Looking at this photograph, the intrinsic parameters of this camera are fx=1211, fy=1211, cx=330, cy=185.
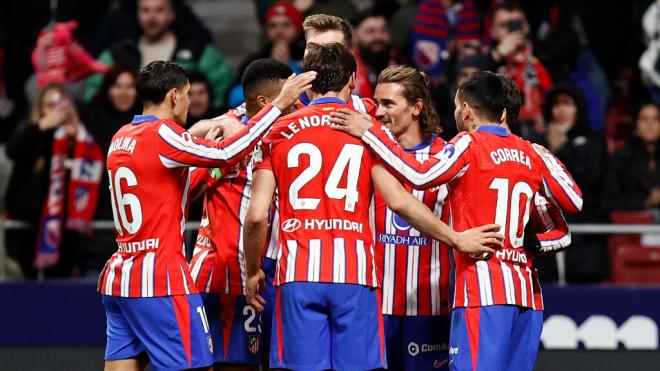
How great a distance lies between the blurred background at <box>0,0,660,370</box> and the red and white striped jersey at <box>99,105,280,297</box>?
3185mm

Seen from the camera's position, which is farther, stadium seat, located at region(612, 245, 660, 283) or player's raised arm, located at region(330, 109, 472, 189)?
stadium seat, located at region(612, 245, 660, 283)

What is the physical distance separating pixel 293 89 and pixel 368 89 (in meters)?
3.67

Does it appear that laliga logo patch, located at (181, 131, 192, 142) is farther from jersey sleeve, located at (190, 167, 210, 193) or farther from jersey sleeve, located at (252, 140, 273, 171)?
jersey sleeve, located at (190, 167, 210, 193)

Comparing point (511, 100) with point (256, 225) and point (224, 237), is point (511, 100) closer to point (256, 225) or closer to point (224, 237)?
→ point (256, 225)

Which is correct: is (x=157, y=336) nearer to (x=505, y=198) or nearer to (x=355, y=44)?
(x=505, y=198)

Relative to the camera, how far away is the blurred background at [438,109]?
9.65 meters

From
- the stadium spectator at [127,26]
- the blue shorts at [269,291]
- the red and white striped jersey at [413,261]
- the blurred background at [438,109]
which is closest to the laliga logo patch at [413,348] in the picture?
the red and white striped jersey at [413,261]

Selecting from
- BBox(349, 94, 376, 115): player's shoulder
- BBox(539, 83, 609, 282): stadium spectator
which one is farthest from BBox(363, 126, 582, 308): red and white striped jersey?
BBox(539, 83, 609, 282): stadium spectator

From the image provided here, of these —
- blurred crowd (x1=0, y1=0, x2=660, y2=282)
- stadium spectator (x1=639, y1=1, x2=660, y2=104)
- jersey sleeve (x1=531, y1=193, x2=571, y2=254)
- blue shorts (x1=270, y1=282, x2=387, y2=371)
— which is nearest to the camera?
blue shorts (x1=270, y1=282, x2=387, y2=371)

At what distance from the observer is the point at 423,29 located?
35.1 ft

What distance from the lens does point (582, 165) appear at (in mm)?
9742

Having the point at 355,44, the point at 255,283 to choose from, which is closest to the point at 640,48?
the point at 355,44

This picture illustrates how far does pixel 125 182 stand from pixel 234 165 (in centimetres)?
64

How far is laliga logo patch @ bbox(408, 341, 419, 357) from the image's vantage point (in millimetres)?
6559
